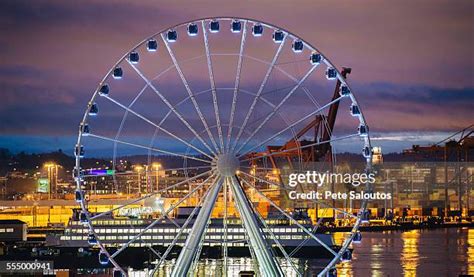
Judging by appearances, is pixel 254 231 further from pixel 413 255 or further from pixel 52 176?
pixel 52 176

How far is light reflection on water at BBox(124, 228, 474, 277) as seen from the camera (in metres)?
65.2

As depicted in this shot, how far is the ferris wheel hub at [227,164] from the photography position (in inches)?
1561

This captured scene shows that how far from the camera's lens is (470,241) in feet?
328

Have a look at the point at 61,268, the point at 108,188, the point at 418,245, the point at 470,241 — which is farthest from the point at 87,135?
the point at 108,188

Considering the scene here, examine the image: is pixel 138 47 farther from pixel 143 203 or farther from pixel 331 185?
pixel 331 185

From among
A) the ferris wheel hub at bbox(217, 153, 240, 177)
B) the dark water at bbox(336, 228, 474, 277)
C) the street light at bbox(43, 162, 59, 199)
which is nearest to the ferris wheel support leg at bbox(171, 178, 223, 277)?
the ferris wheel hub at bbox(217, 153, 240, 177)

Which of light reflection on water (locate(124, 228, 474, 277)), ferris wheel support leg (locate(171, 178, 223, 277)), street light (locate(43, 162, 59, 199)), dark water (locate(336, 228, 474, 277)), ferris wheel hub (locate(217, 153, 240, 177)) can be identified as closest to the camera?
ferris wheel hub (locate(217, 153, 240, 177))

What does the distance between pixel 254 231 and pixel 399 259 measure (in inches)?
1637

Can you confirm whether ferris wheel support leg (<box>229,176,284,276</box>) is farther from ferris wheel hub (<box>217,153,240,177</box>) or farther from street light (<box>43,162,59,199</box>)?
street light (<box>43,162,59,199</box>)

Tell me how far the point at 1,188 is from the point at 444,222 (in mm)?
59898

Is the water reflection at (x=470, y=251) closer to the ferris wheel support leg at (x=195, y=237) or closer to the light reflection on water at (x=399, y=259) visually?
the light reflection on water at (x=399, y=259)

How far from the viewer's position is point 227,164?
39656mm

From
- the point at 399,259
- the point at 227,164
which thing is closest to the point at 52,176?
the point at 399,259

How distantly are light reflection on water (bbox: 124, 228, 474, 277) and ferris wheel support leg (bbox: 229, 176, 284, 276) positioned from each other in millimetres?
18574
